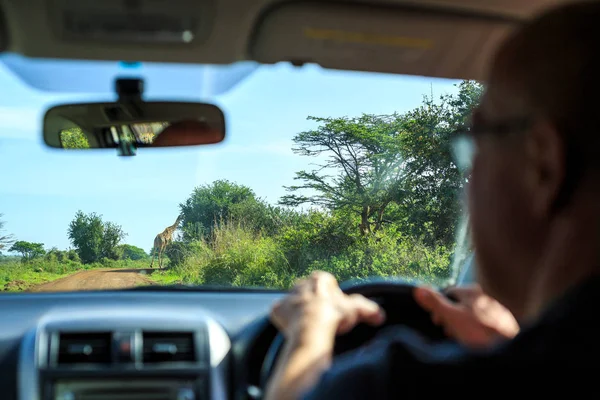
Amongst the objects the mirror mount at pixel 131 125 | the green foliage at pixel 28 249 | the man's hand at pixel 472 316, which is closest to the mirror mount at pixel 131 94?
the mirror mount at pixel 131 125

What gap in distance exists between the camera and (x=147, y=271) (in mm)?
6574

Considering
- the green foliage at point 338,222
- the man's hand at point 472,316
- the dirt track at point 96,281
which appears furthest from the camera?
the green foliage at point 338,222

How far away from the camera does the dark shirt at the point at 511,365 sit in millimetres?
1295

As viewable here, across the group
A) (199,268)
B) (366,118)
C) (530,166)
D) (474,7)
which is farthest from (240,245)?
(530,166)

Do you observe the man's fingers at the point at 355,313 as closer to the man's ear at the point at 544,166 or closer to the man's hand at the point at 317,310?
the man's hand at the point at 317,310

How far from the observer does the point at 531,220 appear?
5.10ft

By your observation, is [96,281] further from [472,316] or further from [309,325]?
[309,325]

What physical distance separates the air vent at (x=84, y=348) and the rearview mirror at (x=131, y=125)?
3.21 ft

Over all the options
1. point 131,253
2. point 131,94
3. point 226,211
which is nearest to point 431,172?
point 226,211

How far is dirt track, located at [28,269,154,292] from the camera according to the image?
4.64 m

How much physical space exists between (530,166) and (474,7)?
1.62m

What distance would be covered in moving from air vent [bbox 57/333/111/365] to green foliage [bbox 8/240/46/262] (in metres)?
3.88

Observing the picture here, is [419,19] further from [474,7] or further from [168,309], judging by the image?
[168,309]

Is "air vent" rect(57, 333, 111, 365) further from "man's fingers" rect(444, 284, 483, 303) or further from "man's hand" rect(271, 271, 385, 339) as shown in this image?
"man's fingers" rect(444, 284, 483, 303)
